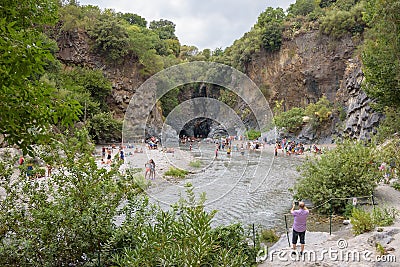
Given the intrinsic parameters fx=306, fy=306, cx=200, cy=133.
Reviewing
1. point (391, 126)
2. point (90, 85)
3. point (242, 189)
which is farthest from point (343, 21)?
point (90, 85)

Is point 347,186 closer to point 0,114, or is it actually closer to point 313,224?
point 313,224

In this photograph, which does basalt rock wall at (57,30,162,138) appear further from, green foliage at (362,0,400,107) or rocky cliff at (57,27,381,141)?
green foliage at (362,0,400,107)

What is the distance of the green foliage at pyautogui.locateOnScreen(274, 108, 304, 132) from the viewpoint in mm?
41250

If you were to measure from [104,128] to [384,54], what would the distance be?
27.4m

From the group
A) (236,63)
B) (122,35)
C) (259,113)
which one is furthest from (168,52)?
(259,113)

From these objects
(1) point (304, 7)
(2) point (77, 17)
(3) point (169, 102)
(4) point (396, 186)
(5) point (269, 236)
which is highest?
(1) point (304, 7)

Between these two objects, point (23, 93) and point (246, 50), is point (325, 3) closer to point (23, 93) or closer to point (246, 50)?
point (246, 50)

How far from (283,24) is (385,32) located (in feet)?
120

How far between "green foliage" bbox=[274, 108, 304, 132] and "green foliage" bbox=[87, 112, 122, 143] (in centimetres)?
2197

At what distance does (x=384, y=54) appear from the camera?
16.3 metres

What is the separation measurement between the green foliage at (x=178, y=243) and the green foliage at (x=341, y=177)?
6504mm

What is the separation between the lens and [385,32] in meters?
15.5

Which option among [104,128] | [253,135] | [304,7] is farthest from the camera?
[304,7]

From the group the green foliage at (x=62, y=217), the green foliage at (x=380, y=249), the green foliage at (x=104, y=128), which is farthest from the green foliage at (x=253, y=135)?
the green foliage at (x=62, y=217)
